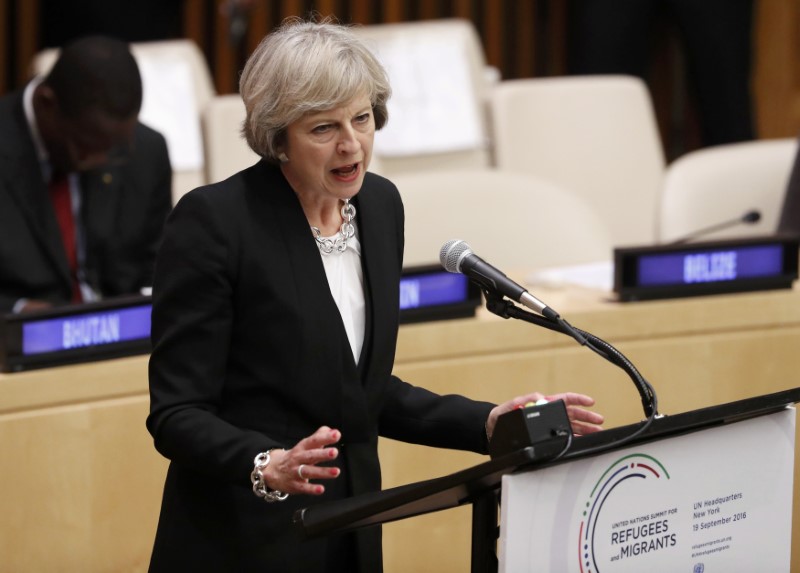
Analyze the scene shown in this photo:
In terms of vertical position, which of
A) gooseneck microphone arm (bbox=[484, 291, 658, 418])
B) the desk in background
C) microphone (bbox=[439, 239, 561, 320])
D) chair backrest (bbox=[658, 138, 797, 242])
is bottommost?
the desk in background

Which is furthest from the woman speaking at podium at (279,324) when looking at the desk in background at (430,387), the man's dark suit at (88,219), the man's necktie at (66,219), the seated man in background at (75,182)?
the man's necktie at (66,219)

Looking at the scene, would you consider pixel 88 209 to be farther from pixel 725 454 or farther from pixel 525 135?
pixel 725 454

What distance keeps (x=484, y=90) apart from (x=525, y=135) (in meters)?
0.29

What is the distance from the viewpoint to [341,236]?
56.4 inches

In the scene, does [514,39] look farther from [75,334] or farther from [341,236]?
[341,236]

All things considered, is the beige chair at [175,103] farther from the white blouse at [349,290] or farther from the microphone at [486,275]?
the microphone at [486,275]

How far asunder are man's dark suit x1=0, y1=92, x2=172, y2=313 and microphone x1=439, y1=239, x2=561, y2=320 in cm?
134

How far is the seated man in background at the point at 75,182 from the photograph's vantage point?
8.14 ft

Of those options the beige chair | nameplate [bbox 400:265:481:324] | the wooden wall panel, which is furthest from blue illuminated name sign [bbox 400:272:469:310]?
the wooden wall panel

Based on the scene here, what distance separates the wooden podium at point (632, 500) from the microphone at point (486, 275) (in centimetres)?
16

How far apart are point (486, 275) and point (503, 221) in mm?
1719

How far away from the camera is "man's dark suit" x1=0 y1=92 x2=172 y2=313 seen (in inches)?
99.3

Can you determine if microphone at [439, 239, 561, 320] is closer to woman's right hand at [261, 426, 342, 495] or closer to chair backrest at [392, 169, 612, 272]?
woman's right hand at [261, 426, 342, 495]

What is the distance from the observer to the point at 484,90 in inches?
152
